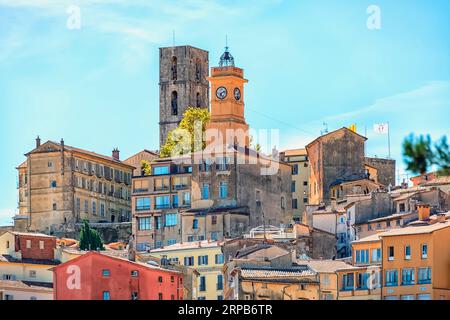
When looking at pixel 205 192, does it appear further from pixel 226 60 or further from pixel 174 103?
pixel 174 103

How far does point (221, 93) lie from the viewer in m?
113

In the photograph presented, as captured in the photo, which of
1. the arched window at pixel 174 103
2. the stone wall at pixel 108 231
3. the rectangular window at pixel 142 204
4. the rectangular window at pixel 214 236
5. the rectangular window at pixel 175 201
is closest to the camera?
Result: the rectangular window at pixel 214 236

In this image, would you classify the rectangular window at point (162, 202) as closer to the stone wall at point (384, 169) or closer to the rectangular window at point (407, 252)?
the stone wall at point (384, 169)

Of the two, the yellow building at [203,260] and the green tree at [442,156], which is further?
the yellow building at [203,260]

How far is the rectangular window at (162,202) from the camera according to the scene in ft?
345

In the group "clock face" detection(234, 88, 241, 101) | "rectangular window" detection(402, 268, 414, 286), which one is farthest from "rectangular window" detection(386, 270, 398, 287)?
"clock face" detection(234, 88, 241, 101)

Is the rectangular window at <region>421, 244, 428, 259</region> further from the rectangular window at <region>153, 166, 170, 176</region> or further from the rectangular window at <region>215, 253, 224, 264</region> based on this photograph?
the rectangular window at <region>153, 166, 170, 176</region>

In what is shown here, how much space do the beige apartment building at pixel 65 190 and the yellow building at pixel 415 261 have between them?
43.4m

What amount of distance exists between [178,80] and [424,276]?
78134 millimetres

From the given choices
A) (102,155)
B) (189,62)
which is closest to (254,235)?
(102,155)

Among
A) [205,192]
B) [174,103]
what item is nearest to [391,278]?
[205,192]

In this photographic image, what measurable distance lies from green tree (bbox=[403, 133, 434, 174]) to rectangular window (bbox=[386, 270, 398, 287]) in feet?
141

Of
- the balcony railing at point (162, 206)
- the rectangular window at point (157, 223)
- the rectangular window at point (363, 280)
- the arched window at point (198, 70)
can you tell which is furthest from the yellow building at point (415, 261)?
the arched window at point (198, 70)
